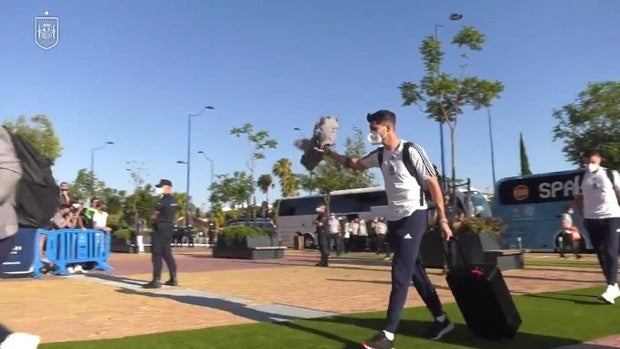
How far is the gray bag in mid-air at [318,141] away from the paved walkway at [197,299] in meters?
1.92

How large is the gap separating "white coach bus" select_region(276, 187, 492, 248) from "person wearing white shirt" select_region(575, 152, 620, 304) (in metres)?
23.4

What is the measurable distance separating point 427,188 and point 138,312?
3930 millimetres

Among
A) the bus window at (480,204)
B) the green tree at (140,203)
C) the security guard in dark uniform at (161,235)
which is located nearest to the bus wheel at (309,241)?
the bus window at (480,204)

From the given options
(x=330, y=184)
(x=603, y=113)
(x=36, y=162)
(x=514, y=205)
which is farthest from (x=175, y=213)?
(x=603, y=113)

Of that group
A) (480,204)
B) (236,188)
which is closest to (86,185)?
(236,188)

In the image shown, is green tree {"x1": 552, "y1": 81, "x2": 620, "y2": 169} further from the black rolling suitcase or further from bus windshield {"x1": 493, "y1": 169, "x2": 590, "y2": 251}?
the black rolling suitcase

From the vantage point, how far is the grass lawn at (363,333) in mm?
4977

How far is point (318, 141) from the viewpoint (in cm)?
556

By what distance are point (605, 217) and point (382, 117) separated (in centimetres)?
374

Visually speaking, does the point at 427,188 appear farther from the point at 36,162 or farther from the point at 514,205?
the point at 514,205

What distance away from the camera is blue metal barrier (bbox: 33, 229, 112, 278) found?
44.6 feet

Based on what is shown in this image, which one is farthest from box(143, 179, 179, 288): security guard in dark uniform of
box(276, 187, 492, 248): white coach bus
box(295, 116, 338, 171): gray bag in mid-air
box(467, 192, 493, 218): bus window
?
box(276, 187, 492, 248): white coach bus

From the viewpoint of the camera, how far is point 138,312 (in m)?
7.09

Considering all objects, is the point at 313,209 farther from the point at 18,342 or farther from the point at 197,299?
the point at 18,342
